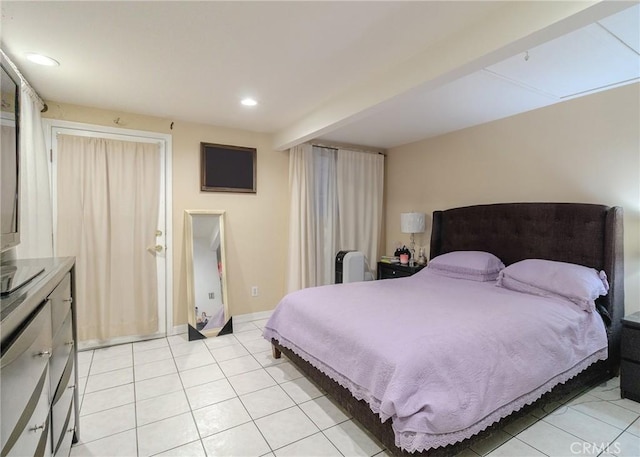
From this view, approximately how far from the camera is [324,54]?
2125 millimetres

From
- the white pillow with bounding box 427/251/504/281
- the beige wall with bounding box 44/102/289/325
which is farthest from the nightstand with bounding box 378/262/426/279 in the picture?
the beige wall with bounding box 44/102/289/325

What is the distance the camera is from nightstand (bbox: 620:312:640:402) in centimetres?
223

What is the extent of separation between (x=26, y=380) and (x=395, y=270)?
3799 mm

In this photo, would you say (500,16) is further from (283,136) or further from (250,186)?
(250,186)

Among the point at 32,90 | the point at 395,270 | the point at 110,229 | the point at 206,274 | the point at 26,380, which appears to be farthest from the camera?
the point at 395,270

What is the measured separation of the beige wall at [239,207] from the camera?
3.56 meters

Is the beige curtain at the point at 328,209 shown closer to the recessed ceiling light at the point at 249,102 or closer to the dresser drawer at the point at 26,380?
the recessed ceiling light at the point at 249,102

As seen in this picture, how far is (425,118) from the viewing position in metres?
3.45

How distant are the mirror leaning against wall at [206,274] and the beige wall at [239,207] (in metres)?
0.11

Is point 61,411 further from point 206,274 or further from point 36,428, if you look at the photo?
point 206,274

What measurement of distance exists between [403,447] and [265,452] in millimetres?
796

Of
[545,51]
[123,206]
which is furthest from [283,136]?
[545,51]

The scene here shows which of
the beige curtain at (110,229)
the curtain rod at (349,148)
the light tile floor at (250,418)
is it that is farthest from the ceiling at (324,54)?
the light tile floor at (250,418)

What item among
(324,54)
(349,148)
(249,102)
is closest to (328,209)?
(349,148)
